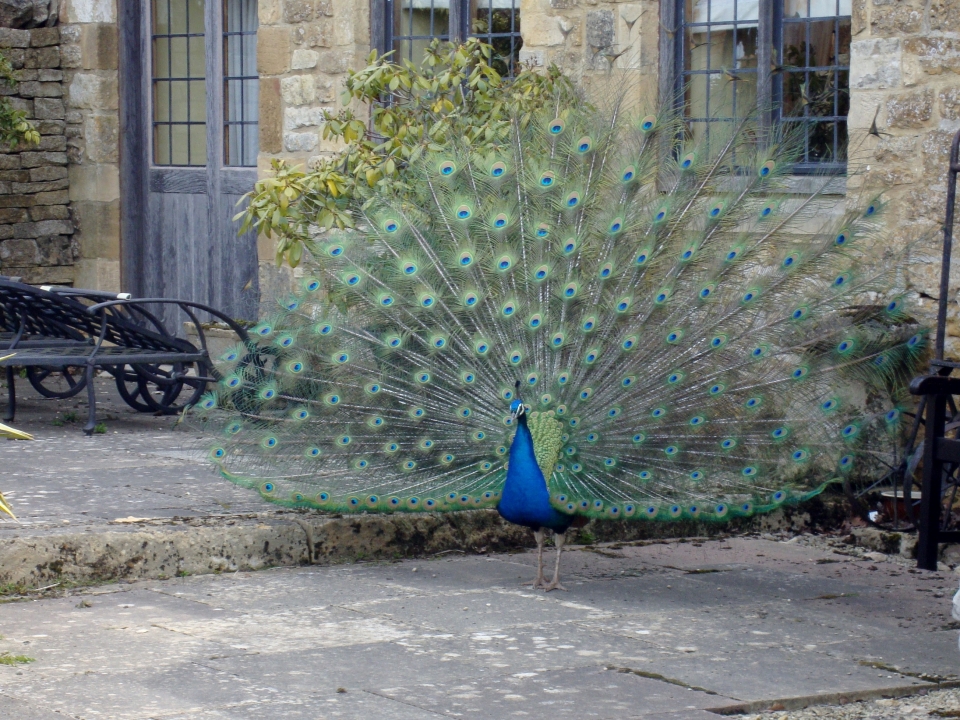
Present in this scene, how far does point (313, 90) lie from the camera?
10398 mm

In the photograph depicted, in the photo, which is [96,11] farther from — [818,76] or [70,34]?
[818,76]

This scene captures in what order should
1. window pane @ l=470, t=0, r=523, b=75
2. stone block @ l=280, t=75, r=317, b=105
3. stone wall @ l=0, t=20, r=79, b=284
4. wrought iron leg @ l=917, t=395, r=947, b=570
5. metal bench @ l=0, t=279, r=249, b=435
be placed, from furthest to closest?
stone wall @ l=0, t=20, r=79, b=284 < stone block @ l=280, t=75, r=317, b=105 < window pane @ l=470, t=0, r=523, b=75 < metal bench @ l=0, t=279, r=249, b=435 < wrought iron leg @ l=917, t=395, r=947, b=570

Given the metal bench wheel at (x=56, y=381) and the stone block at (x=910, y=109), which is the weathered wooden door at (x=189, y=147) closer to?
the metal bench wheel at (x=56, y=381)

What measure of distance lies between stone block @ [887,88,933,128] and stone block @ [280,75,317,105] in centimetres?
451

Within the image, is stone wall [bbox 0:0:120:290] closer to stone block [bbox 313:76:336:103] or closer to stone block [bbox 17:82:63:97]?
stone block [bbox 17:82:63:97]

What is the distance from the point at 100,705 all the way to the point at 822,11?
223 inches

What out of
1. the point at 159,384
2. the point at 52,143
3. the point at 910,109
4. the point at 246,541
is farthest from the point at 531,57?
the point at 52,143

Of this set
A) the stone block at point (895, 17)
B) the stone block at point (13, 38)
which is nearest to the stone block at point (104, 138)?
the stone block at point (13, 38)

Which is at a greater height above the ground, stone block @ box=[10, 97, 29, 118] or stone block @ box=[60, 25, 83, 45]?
stone block @ box=[60, 25, 83, 45]

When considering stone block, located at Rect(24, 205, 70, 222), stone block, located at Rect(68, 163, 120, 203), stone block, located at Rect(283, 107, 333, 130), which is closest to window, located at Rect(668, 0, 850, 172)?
stone block, located at Rect(283, 107, 333, 130)

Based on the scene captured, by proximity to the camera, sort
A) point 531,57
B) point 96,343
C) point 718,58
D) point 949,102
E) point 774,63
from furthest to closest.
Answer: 1. point 96,343
2. point 531,57
3. point 718,58
4. point 774,63
5. point 949,102

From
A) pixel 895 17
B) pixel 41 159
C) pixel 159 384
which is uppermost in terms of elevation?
pixel 895 17

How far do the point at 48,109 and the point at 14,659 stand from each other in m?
8.13

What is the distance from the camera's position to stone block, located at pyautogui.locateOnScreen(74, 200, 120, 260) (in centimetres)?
1202
